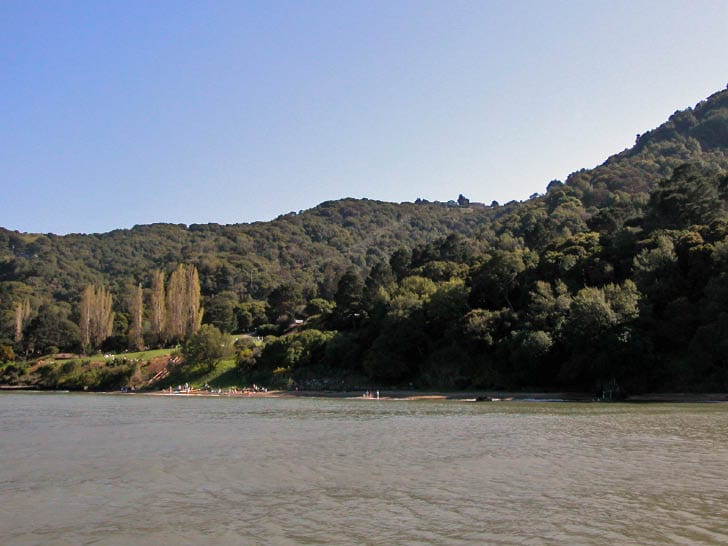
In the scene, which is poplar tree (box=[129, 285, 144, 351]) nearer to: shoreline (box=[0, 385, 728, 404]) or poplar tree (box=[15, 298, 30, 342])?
poplar tree (box=[15, 298, 30, 342])

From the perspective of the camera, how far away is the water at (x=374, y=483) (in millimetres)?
11906

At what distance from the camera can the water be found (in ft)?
39.1

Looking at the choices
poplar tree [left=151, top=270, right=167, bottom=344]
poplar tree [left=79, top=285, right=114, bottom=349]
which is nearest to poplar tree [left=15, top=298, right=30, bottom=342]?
poplar tree [left=79, top=285, right=114, bottom=349]

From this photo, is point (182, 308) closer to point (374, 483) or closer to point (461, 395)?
point (461, 395)

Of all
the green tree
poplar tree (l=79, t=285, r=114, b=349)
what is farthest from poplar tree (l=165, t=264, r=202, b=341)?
the green tree

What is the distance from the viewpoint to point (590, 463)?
18.7 m

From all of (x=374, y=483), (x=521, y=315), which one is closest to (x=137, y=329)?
(x=521, y=315)

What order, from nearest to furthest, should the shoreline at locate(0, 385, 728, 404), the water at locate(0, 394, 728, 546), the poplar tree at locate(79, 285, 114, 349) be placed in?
the water at locate(0, 394, 728, 546)
the shoreline at locate(0, 385, 728, 404)
the poplar tree at locate(79, 285, 114, 349)

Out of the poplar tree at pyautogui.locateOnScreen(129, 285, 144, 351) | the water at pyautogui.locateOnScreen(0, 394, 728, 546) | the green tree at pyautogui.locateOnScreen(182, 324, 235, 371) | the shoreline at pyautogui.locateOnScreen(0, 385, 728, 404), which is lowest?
the water at pyautogui.locateOnScreen(0, 394, 728, 546)

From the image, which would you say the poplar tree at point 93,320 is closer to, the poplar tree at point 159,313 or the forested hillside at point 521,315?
the forested hillside at point 521,315

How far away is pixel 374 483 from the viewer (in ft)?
54.1

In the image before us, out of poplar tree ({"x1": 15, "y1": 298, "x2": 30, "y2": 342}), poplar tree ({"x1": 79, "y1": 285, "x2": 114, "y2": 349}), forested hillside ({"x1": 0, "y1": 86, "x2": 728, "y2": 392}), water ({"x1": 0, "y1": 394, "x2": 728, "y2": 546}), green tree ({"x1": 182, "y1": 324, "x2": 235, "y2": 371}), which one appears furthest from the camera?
poplar tree ({"x1": 15, "y1": 298, "x2": 30, "y2": 342})

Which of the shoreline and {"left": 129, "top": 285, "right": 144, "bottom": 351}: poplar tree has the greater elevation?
{"left": 129, "top": 285, "right": 144, "bottom": 351}: poplar tree

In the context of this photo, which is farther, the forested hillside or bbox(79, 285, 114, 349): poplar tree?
bbox(79, 285, 114, 349): poplar tree
